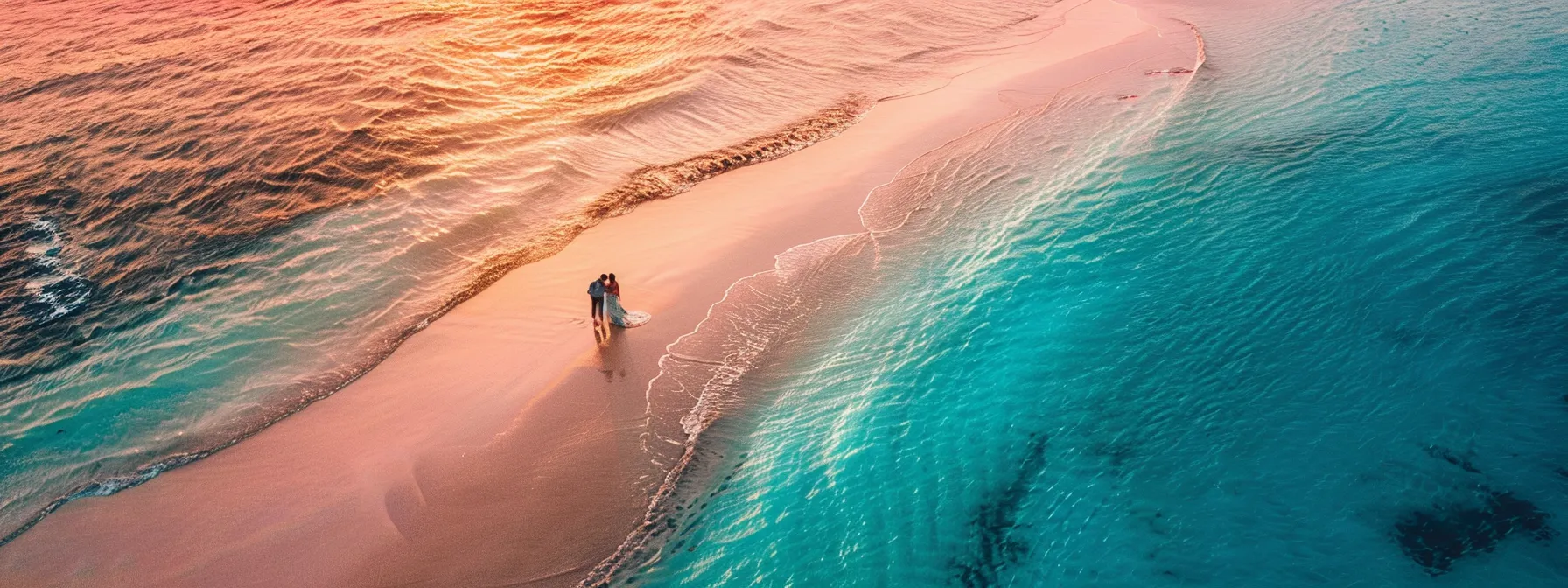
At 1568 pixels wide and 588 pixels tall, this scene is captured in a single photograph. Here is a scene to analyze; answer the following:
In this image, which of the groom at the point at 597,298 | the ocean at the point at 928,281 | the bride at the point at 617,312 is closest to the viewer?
the ocean at the point at 928,281

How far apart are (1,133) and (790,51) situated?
1848 cm

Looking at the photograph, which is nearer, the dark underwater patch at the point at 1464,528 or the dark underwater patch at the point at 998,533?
the dark underwater patch at the point at 1464,528

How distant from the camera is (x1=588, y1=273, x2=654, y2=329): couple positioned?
1245 cm

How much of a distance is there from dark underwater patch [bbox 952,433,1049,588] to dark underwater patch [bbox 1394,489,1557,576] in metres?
3.79

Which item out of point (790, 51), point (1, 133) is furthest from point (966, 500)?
point (1, 133)

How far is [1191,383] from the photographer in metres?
10.8

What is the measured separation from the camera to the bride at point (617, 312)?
12562 millimetres

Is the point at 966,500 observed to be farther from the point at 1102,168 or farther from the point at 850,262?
the point at 1102,168

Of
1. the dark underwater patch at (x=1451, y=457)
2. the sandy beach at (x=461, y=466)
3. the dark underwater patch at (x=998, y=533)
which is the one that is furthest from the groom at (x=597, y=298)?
the dark underwater patch at (x=1451, y=457)

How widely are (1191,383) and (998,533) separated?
3644 mm

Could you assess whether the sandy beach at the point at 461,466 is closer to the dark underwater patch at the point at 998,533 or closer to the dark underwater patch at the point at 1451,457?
the dark underwater patch at the point at 998,533

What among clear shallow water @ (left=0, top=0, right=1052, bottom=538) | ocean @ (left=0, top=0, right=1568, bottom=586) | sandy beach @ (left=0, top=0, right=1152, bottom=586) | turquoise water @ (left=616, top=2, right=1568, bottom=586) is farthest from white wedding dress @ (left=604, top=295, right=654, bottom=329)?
clear shallow water @ (left=0, top=0, right=1052, bottom=538)

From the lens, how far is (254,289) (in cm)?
1361

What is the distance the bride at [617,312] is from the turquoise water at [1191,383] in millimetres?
2295
